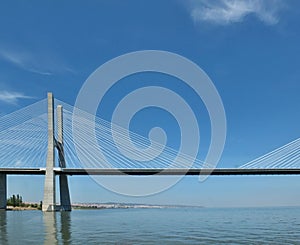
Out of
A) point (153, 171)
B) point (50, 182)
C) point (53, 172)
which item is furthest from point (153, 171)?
point (50, 182)

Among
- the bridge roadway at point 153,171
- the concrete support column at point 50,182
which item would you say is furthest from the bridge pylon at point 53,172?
the bridge roadway at point 153,171

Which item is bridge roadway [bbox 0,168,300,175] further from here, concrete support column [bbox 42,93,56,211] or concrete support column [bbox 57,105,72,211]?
concrete support column [bbox 57,105,72,211]

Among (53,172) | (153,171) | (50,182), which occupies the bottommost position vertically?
(50,182)

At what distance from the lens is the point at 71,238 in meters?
14.2

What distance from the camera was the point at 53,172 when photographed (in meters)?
42.0

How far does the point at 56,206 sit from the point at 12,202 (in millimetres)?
39193

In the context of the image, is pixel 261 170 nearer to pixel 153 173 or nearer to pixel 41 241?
pixel 153 173

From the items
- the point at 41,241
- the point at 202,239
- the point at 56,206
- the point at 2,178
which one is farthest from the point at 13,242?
the point at 2,178

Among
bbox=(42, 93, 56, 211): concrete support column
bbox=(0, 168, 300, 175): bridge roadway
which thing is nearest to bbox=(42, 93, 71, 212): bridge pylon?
bbox=(42, 93, 56, 211): concrete support column

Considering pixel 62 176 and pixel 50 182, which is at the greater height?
pixel 62 176

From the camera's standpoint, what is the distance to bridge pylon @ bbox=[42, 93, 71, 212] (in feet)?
135

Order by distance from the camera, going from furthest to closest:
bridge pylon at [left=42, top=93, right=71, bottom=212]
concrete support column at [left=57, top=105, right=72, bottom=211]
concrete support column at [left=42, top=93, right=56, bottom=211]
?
concrete support column at [left=57, top=105, right=72, bottom=211] → bridge pylon at [left=42, top=93, right=71, bottom=212] → concrete support column at [left=42, top=93, right=56, bottom=211]

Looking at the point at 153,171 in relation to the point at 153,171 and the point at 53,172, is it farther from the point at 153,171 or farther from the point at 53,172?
the point at 53,172

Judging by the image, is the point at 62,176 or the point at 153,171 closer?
the point at 153,171
